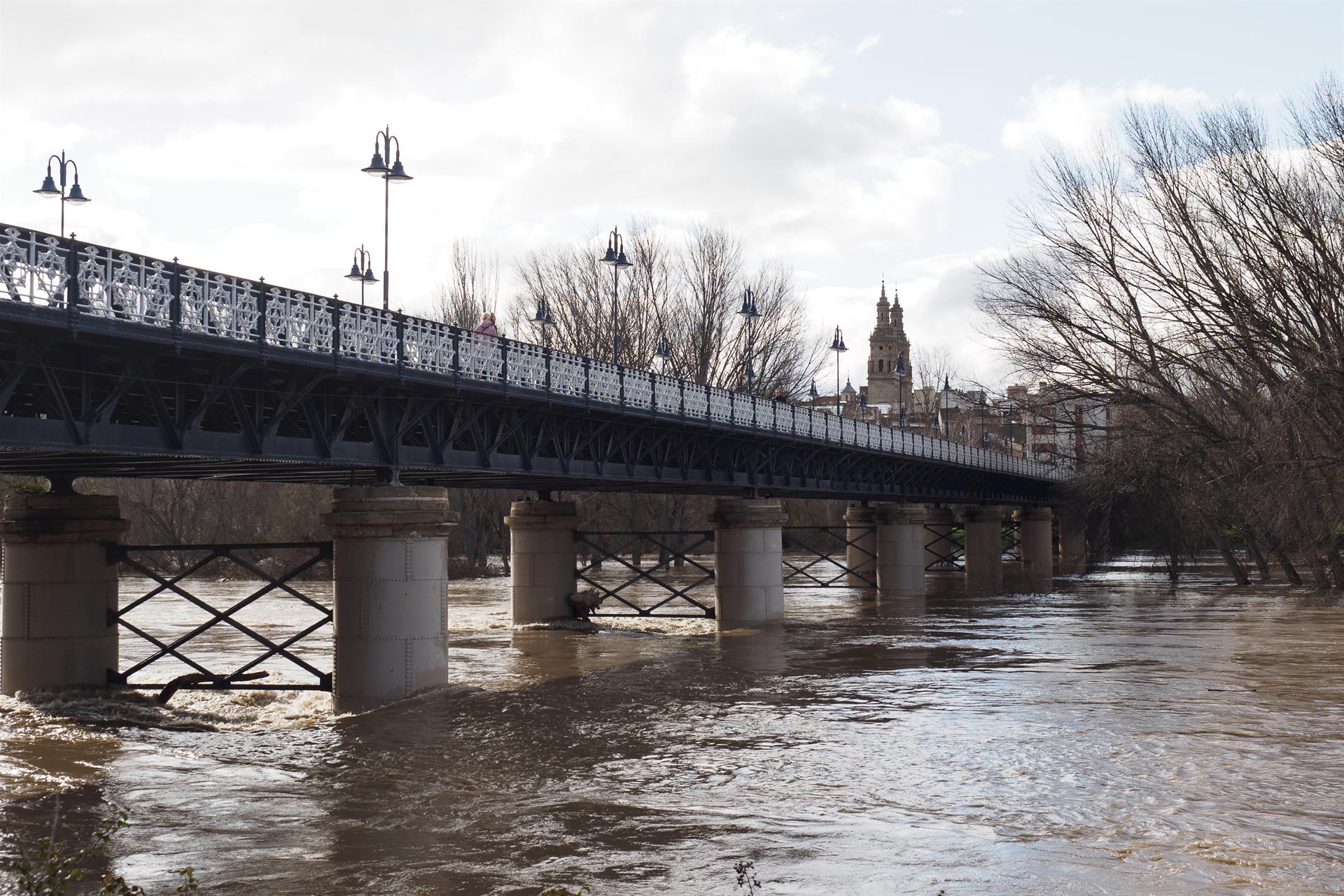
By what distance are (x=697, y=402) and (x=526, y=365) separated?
9.91 metres

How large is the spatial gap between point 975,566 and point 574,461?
158 ft

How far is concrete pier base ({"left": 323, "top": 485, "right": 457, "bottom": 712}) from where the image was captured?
24875 millimetres

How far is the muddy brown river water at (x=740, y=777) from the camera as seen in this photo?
43.2 ft

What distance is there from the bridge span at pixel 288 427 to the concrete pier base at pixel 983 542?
39.2 m

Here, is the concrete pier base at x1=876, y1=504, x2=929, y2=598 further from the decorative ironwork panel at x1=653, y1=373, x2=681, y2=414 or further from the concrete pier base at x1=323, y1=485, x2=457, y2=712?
the concrete pier base at x1=323, y1=485, x2=457, y2=712

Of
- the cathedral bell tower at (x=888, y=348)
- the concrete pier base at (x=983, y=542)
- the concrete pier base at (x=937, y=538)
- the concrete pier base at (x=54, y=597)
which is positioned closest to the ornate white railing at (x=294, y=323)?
the concrete pier base at (x=54, y=597)

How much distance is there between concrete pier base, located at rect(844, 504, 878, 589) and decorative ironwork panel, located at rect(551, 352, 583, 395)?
32.3 meters

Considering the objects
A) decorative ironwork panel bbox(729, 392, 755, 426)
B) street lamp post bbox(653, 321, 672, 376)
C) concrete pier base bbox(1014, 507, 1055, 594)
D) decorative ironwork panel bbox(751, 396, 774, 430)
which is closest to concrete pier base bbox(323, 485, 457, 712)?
decorative ironwork panel bbox(729, 392, 755, 426)

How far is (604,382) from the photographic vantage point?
32.8 meters

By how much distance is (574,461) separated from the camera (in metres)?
33.9

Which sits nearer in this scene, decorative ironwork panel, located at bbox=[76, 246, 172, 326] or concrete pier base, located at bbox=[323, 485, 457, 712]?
decorative ironwork panel, located at bbox=[76, 246, 172, 326]

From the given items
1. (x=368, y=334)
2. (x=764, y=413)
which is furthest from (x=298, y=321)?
(x=764, y=413)

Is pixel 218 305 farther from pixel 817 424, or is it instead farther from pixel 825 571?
pixel 825 571

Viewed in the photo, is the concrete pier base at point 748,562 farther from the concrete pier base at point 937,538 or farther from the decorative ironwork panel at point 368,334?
the concrete pier base at point 937,538
